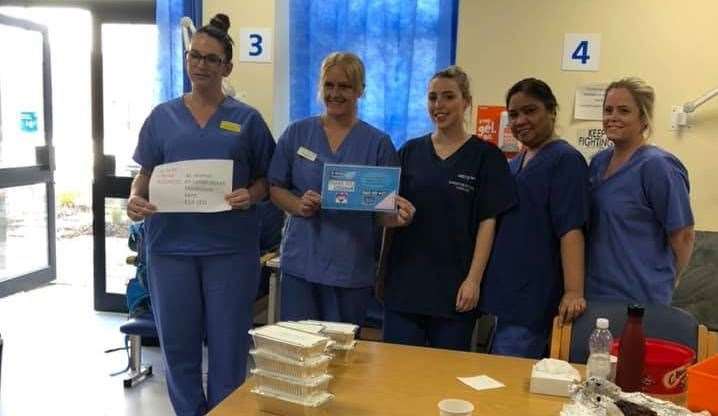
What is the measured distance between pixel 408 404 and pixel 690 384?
568 millimetres

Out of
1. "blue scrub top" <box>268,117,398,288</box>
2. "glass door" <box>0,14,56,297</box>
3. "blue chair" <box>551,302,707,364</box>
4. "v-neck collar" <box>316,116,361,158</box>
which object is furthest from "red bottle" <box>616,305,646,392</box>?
"glass door" <box>0,14,56,297</box>

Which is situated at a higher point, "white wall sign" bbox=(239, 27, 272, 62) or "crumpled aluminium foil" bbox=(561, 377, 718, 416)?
"white wall sign" bbox=(239, 27, 272, 62)

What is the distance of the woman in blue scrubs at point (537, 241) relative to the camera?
1976 millimetres

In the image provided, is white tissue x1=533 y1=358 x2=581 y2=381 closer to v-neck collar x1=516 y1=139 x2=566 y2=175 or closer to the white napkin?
the white napkin

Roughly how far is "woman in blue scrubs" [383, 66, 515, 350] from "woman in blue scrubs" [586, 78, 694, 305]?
34cm

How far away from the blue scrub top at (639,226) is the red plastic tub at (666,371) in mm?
543

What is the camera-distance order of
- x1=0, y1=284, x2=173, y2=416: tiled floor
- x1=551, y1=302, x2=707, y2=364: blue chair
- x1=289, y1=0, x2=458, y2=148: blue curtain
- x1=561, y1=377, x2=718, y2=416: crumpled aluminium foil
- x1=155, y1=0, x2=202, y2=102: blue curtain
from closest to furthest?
x1=561, y1=377, x2=718, y2=416: crumpled aluminium foil → x1=551, y1=302, x2=707, y2=364: blue chair → x1=0, y1=284, x2=173, y2=416: tiled floor → x1=289, y1=0, x2=458, y2=148: blue curtain → x1=155, y1=0, x2=202, y2=102: blue curtain


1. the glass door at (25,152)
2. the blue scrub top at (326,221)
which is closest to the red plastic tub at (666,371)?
the blue scrub top at (326,221)

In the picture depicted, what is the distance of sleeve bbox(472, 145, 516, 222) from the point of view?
6.69 ft

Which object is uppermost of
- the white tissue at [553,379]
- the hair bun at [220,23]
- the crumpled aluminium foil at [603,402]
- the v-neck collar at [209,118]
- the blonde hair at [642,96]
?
the hair bun at [220,23]

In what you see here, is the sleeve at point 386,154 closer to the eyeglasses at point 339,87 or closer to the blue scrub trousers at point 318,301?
the eyeglasses at point 339,87

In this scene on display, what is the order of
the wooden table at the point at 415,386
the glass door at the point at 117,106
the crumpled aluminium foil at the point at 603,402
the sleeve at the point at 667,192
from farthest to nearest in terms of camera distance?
the glass door at the point at 117,106 < the sleeve at the point at 667,192 < the wooden table at the point at 415,386 < the crumpled aluminium foil at the point at 603,402

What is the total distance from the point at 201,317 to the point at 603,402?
56.9 inches

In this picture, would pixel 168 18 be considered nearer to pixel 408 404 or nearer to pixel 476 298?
pixel 476 298
